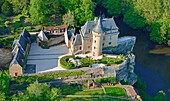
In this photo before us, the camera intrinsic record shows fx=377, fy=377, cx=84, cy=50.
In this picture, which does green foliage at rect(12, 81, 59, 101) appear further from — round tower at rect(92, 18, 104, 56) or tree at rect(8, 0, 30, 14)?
tree at rect(8, 0, 30, 14)

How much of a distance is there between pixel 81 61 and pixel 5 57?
1437 cm

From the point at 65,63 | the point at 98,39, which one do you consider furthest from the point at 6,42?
the point at 98,39

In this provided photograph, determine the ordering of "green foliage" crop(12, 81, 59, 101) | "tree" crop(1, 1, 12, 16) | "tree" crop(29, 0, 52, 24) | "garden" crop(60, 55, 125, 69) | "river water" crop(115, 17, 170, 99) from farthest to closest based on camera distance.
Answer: "tree" crop(1, 1, 12, 16)
"tree" crop(29, 0, 52, 24)
"river water" crop(115, 17, 170, 99)
"garden" crop(60, 55, 125, 69)
"green foliage" crop(12, 81, 59, 101)

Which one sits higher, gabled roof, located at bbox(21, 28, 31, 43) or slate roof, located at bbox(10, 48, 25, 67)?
gabled roof, located at bbox(21, 28, 31, 43)

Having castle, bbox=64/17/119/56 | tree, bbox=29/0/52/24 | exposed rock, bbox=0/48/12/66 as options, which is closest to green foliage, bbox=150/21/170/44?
castle, bbox=64/17/119/56

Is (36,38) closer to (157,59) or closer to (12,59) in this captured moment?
(12,59)

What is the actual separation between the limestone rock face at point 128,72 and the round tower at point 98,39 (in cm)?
534

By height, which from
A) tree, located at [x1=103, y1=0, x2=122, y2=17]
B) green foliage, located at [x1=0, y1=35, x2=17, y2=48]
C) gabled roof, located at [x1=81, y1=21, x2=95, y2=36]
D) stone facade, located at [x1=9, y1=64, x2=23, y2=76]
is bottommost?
stone facade, located at [x1=9, y1=64, x2=23, y2=76]

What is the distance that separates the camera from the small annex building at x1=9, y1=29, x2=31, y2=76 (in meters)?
64.6

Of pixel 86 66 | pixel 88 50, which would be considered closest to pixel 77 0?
pixel 88 50

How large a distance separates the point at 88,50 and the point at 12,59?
14.4 meters

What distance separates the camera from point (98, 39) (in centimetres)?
6925

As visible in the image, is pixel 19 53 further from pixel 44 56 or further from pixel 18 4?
pixel 18 4

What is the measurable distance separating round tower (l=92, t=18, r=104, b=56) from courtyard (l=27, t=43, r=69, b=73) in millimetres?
6184
